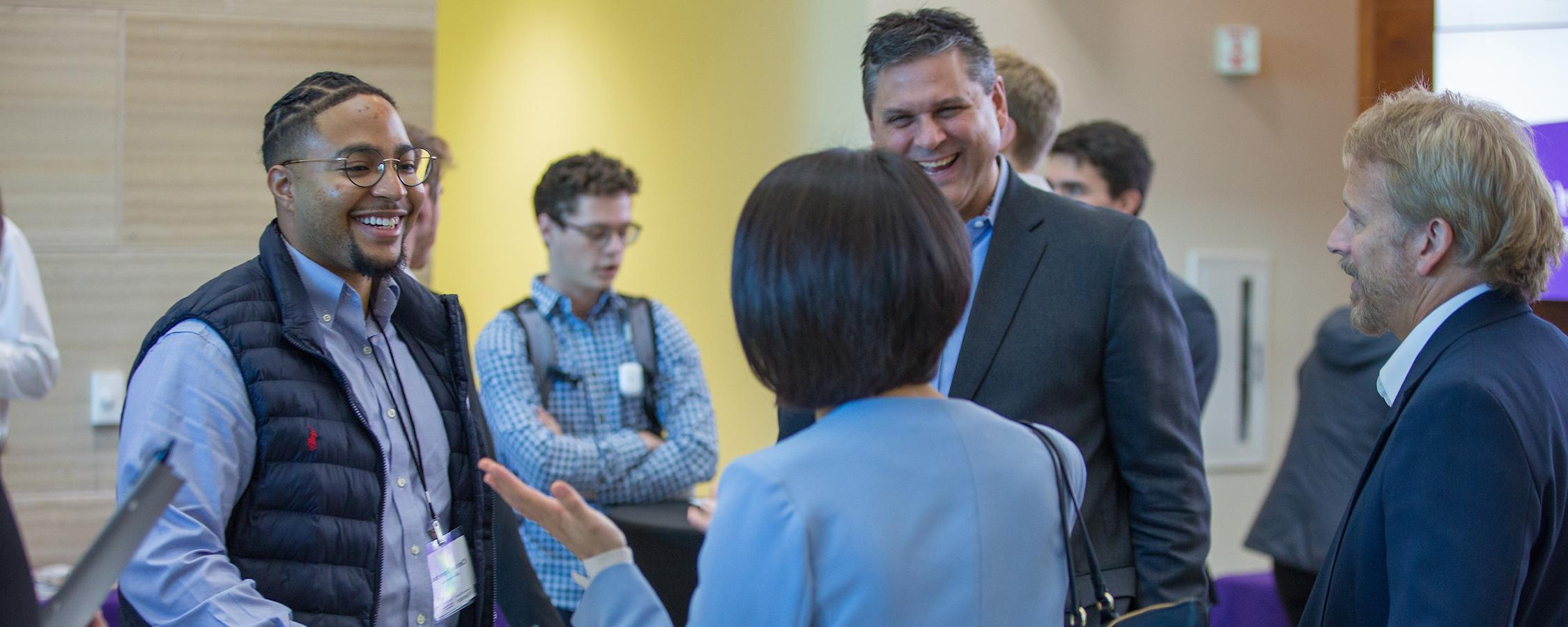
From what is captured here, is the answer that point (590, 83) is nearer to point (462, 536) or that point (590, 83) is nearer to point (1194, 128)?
point (1194, 128)

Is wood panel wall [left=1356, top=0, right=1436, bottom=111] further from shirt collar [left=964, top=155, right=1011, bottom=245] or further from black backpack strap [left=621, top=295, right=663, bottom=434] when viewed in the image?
shirt collar [left=964, top=155, right=1011, bottom=245]

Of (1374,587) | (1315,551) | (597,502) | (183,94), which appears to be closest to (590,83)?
(183,94)

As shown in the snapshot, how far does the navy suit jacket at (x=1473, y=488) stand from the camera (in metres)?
1.47

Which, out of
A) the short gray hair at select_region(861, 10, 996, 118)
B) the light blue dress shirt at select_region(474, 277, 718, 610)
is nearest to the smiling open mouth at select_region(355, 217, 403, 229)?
the short gray hair at select_region(861, 10, 996, 118)

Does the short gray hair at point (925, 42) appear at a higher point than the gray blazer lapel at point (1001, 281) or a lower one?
higher

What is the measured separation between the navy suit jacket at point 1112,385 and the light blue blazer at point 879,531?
711 mm

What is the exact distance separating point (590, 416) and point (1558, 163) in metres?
2.37

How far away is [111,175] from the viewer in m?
3.66

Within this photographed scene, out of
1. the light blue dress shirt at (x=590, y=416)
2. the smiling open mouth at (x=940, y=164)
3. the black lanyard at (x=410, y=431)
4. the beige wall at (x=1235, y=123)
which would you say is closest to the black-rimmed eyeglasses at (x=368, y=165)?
the black lanyard at (x=410, y=431)

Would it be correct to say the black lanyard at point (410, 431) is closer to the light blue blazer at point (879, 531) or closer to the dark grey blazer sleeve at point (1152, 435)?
the light blue blazer at point (879, 531)

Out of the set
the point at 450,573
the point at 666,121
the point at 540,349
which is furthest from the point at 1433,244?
the point at 666,121

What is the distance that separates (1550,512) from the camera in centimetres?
151

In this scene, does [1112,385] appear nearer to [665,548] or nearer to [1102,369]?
[1102,369]

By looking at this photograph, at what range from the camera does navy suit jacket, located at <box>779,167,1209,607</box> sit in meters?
1.90
